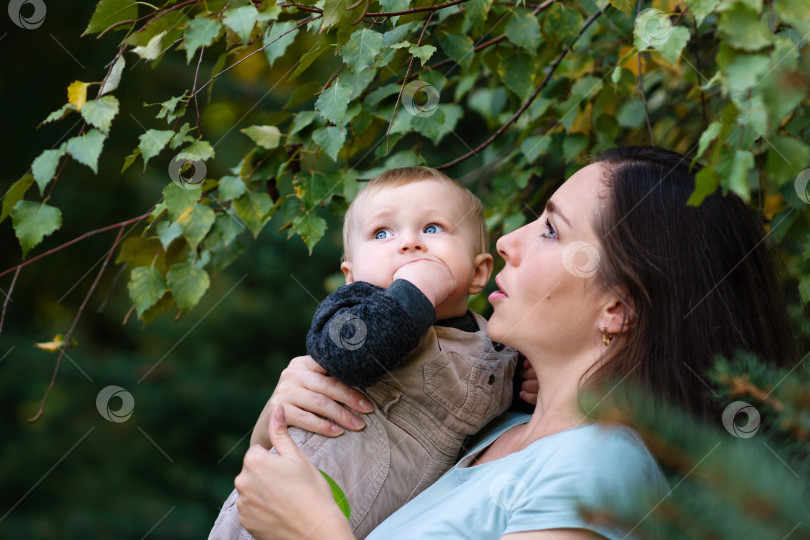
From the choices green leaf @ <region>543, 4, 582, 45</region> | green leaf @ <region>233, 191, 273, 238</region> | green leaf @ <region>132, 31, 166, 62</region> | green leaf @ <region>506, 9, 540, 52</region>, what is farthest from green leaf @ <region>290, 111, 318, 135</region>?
green leaf @ <region>543, 4, 582, 45</region>

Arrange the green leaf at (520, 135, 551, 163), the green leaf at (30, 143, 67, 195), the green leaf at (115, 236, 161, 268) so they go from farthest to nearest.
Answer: the green leaf at (520, 135, 551, 163) < the green leaf at (115, 236, 161, 268) < the green leaf at (30, 143, 67, 195)

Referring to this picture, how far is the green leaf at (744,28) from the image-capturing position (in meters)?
0.77

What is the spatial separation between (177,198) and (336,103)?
367 millimetres

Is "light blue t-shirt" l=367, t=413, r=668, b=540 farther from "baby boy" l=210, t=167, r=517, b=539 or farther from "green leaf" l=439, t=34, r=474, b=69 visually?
"green leaf" l=439, t=34, r=474, b=69

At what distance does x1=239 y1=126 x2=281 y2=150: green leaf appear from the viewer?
5.88 ft

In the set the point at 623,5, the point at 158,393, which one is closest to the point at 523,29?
the point at 623,5

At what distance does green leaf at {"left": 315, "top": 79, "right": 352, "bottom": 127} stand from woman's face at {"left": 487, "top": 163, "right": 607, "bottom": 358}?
412 millimetres

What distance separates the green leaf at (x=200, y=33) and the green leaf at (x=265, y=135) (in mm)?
377

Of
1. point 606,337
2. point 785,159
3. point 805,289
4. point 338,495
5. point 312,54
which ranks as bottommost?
point 805,289

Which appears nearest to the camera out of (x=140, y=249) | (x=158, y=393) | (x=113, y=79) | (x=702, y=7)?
(x=702, y=7)

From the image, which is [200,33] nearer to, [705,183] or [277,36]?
[277,36]

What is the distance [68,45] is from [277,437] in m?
3.70

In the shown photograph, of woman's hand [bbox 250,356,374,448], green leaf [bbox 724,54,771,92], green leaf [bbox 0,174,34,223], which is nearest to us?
green leaf [bbox 724,54,771,92]

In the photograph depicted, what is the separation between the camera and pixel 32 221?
5.41ft
